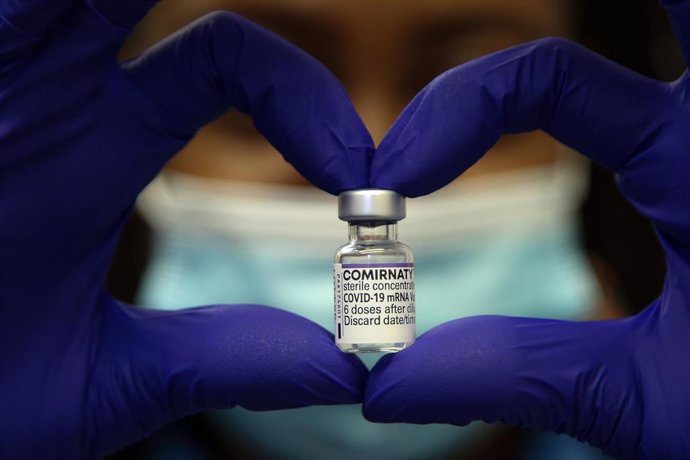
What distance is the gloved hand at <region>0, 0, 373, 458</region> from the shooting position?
87 centimetres

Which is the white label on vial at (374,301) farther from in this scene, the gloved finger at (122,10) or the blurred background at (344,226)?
the blurred background at (344,226)

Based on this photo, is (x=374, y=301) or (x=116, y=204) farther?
(x=116, y=204)

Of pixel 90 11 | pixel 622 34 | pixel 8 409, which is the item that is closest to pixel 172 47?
pixel 90 11

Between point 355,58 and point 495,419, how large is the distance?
886 mm

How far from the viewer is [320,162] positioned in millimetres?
882

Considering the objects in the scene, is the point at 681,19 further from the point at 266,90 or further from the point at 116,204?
the point at 116,204

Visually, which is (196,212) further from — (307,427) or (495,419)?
(495,419)

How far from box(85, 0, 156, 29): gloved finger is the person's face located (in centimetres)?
70

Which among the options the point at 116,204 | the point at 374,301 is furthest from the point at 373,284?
the point at 116,204

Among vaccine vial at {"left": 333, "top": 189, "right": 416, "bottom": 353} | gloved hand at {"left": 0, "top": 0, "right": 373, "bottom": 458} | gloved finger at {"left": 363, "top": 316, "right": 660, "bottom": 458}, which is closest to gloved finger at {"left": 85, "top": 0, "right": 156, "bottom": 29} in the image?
gloved hand at {"left": 0, "top": 0, "right": 373, "bottom": 458}

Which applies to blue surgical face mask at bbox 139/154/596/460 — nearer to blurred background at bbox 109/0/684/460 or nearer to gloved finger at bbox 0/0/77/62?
blurred background at bbox 109/0/684/460

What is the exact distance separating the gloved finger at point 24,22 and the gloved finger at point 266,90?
0.11m

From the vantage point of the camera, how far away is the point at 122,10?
34.0 inches

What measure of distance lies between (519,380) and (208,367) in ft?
1.10
